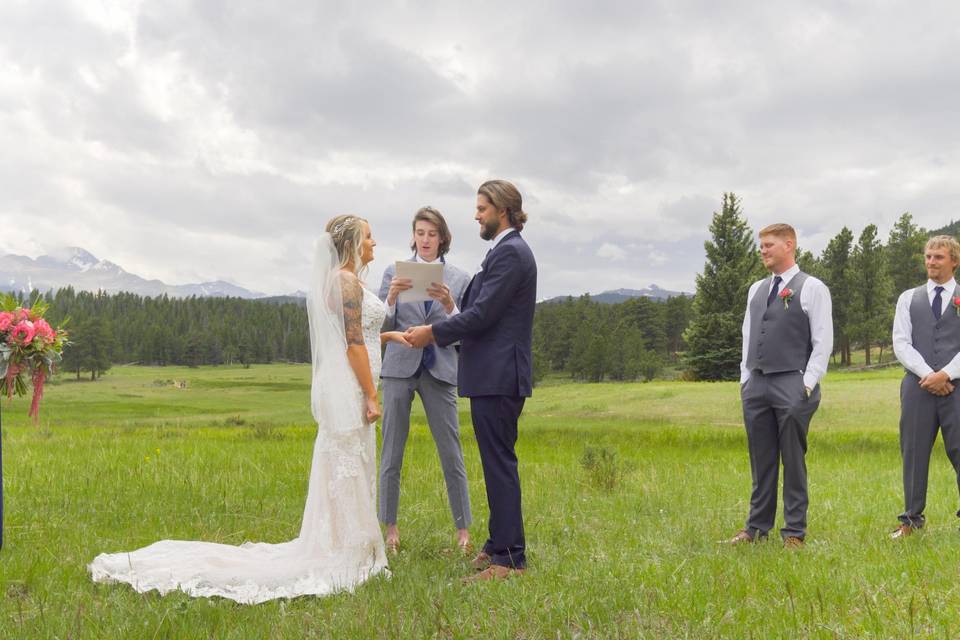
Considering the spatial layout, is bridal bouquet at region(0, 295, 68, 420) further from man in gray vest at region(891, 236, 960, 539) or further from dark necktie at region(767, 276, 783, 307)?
man in gray vest at region(891, 236, 960, 539)

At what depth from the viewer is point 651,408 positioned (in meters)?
29.4

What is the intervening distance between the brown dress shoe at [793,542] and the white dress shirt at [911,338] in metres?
2.07

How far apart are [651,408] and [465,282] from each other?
77.5 feet

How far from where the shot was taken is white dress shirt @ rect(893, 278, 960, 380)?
277 inches

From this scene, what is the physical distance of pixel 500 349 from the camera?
5688mm

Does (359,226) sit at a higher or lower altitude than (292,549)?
higher

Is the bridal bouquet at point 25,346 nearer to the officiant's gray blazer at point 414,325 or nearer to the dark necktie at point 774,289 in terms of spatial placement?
the officiant's gray blazer at point 414,325

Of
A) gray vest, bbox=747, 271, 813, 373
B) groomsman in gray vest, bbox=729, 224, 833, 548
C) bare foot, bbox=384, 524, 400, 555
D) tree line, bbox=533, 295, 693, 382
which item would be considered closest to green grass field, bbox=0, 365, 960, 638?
bare foot, bbox=384, 524, 400, 555

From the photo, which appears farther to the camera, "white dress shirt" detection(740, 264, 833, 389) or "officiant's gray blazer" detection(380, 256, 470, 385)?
"officiant's gray blazer" detection(380, 256, 470, 385)

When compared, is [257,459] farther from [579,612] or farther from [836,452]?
[836,452]

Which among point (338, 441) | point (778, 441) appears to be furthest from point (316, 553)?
point (778, 441)

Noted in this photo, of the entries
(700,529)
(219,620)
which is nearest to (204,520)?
(219,620)

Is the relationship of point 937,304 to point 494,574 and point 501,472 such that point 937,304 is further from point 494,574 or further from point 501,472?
point 494,574

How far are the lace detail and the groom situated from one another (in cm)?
91
